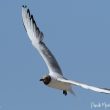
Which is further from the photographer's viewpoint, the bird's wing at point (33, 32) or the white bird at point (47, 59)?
the bird's wing at point (33, 32)

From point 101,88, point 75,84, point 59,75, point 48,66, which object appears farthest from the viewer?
point 48,66

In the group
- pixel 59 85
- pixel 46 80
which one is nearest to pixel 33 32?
pixel 46 80

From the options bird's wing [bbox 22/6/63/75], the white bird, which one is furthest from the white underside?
bird's wing [bbox 22/6/63/75]

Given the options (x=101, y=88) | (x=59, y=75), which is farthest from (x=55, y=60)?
(x=101, y=88)

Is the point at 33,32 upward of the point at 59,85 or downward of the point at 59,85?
upward

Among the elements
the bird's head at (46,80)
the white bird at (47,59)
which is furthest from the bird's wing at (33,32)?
the bird's head at (46,80)

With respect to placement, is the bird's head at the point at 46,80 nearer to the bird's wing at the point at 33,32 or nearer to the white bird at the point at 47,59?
the white bird at the point at 47,59

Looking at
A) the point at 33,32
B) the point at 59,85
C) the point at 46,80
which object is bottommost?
the point at 59,85

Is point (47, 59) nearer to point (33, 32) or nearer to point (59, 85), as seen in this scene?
point (33, 32)

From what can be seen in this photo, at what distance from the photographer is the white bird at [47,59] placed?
447 inches

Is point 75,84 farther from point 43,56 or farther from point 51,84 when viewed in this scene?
point 43,56

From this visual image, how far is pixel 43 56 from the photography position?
13.5 m

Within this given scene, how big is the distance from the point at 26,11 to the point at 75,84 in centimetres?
397

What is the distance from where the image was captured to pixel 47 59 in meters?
13.3
